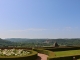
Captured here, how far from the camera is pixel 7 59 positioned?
58.8 ft

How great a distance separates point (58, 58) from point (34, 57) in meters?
5.22

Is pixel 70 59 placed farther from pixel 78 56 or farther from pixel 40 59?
pixel 40 59

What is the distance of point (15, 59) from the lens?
18.1 metres

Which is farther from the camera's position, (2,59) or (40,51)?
(40,51)

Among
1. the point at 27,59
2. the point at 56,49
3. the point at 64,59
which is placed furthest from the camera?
the point at 56,49

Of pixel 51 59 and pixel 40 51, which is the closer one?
pixel 51 59

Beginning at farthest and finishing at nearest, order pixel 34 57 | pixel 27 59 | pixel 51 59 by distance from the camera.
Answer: pixel 34 57 → pixel 27 59 → pixel 51 59

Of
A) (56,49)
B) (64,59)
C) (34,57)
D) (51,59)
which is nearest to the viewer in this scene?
(51,59)

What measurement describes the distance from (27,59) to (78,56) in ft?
21.8

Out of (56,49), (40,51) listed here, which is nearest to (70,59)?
(40,51)

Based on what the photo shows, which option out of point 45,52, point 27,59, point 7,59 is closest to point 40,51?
point 45,52

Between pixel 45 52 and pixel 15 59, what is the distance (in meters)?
9.86

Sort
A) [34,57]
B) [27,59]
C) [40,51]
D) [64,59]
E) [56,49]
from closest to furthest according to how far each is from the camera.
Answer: [64,59] < [27,59] < [34,57] < [40,51] < [56,49]

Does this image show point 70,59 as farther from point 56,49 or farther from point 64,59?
point 56,49
